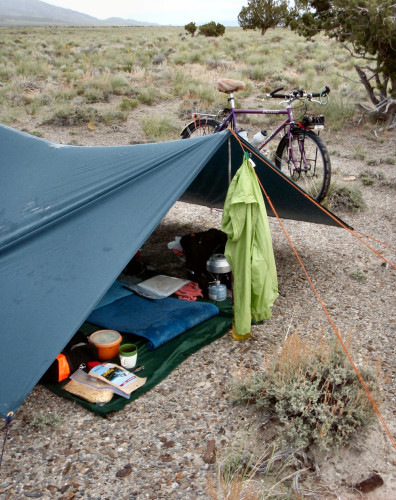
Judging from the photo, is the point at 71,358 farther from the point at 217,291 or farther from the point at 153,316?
the point at 217,291

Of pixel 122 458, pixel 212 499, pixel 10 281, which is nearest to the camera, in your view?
pixel 212 499

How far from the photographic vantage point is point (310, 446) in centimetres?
259

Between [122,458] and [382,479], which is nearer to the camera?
[382,479]

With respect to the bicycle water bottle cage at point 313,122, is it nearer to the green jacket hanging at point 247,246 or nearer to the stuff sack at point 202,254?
the stuff sack at point 202,254

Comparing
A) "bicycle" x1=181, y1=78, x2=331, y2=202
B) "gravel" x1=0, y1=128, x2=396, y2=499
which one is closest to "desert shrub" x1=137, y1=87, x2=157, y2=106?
"bicycle" x1=181, y1=78, x2=331, y2=202

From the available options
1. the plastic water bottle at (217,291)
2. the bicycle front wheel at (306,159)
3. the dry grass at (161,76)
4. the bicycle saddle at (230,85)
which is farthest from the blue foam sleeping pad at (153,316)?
the dry grass at (161,76)

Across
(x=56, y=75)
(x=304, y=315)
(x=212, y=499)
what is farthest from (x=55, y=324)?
(x=56, y=75)

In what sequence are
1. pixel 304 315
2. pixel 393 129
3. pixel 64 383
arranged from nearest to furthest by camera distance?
pixel 64 383 → pixel 304 315 → pixel 393 129

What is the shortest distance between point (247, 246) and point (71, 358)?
4.70 ft

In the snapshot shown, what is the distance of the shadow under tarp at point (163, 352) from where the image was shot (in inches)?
117

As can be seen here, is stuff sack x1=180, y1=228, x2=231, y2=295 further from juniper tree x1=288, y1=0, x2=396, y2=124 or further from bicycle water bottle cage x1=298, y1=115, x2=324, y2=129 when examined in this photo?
juniper tree x1=288, y1=0, x2=396, y2=124

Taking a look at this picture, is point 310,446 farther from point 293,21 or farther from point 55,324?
point 293,21

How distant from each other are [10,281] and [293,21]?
933 cm

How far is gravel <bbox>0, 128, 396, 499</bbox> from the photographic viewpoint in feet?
7.86
